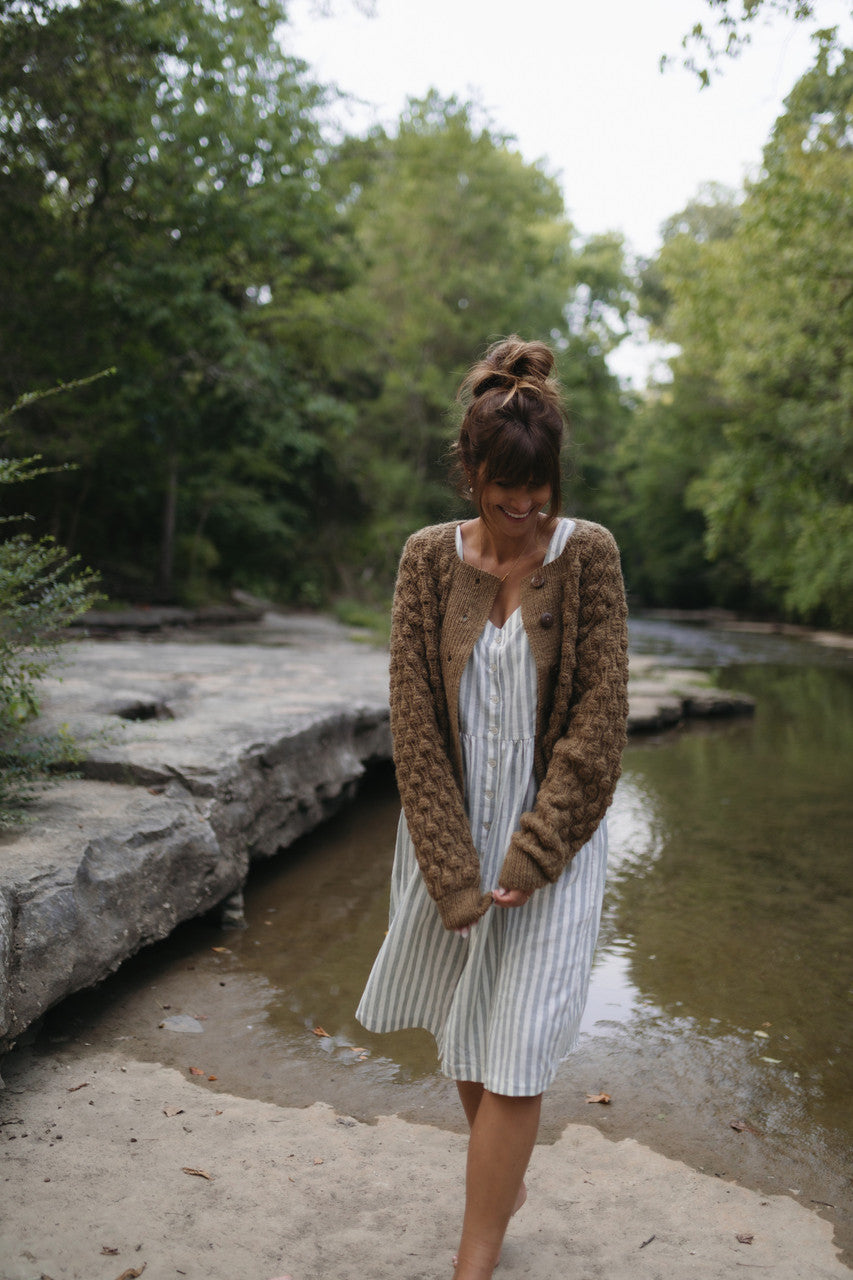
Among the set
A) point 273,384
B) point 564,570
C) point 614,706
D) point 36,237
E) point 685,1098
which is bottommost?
point 685,1098

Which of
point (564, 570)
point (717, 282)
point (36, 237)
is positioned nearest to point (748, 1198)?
point (564, 570)

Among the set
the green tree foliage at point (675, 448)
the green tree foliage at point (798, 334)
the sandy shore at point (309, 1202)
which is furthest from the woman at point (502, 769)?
the green tree foliage at point (675, 448)

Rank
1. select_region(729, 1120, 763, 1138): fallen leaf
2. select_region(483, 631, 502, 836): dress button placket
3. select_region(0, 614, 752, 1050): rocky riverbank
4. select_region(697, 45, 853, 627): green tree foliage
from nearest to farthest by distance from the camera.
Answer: select_region(483, 631, 502, 836): dress button placket → select_region(729, 1120, 763, 1138): fallen leaf → select_region(0, 614, 752, 1050): rocky riverbank → select_region(697, 45, 853, 627): green tree foliage

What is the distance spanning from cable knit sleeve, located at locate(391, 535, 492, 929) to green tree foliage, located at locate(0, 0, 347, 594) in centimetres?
986

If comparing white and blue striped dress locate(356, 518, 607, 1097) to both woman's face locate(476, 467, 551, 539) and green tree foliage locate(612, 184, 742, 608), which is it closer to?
woman's face locate(476, 467, 551, 539)

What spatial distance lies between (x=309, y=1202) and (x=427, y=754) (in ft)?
3.70

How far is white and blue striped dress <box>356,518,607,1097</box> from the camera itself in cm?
207

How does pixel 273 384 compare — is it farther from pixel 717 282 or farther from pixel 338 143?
pixel 717 282

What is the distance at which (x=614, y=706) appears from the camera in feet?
7.03

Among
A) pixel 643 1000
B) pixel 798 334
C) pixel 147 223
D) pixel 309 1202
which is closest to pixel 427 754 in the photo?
pixel 309 1202

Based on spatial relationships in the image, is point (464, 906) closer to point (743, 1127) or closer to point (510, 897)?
point (510, 897)

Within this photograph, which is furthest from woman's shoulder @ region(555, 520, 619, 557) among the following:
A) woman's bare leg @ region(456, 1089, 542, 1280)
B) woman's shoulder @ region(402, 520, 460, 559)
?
woman's bare leg @ region(456, 1089, 542, 1280)

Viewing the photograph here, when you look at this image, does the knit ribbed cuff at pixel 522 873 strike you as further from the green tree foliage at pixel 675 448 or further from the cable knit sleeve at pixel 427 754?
the green tree foliage at pixel 675 448

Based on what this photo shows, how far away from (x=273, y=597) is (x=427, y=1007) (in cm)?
2165
